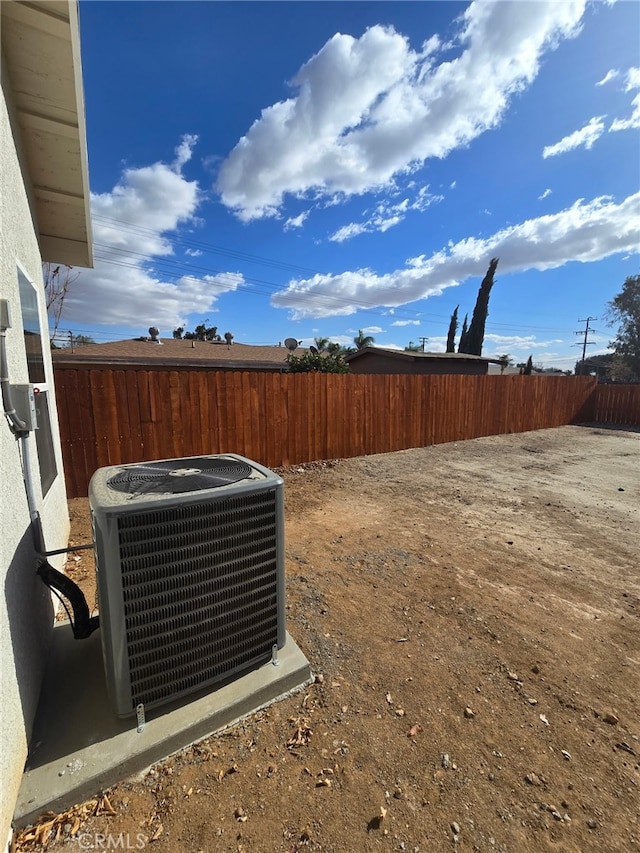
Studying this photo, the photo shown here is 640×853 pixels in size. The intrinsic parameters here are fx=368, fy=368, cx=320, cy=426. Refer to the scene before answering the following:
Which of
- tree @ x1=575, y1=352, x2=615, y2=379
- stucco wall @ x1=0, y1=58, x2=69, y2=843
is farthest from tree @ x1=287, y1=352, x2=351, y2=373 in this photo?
tree @ x1=575, y1=352, x2=615, y2=379

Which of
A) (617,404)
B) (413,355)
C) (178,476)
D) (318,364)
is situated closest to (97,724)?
(178,476)

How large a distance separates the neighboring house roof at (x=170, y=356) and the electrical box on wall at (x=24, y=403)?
40.6 feet

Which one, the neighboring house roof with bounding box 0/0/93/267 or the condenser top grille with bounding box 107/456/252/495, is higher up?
the neighboring house roof with bounding box 0/0/93/267

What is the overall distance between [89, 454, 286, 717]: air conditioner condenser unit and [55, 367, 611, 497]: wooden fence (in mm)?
3524

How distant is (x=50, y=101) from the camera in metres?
2.24

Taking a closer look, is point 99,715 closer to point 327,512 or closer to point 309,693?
point 309,693

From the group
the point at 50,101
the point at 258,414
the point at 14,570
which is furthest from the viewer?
the point at 258,414

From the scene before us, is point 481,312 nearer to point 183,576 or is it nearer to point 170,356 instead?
point 170,356

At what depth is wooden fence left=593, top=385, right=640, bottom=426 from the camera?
15195mm

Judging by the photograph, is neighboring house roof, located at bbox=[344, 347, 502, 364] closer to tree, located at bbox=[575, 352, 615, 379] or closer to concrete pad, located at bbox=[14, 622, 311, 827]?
concrete pad, located at bbox=[14, 622, 311, 827]

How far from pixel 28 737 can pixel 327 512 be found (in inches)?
138

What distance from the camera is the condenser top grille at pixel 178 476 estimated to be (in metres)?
1.64

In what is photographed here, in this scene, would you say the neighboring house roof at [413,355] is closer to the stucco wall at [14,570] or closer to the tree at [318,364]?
the tree at [318,364]

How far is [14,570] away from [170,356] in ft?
47.3
